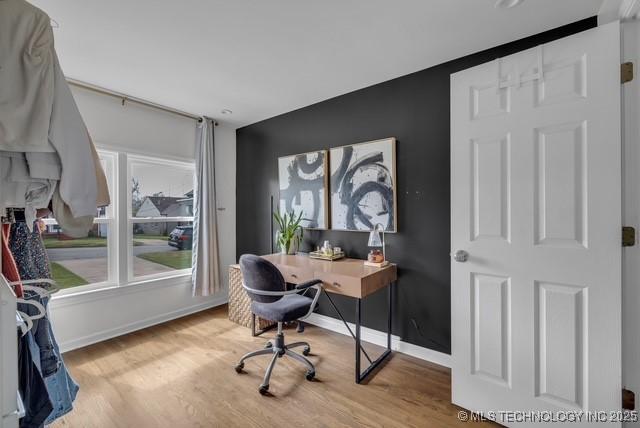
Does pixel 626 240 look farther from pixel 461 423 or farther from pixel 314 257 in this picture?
pixel 314 257

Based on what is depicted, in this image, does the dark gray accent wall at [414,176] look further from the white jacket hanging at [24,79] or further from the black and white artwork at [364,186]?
the white jacket hanging at [24,79]

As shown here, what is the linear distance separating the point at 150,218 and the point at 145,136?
867 mm

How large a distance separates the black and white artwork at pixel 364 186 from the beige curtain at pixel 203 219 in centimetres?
152

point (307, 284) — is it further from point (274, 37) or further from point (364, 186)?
point (274, 37)

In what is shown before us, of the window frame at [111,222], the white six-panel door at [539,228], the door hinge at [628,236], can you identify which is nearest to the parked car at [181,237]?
the window frame at [111,222]

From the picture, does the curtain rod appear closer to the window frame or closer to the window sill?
the window frame

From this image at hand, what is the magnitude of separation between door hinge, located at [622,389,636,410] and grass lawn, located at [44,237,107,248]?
3909mm

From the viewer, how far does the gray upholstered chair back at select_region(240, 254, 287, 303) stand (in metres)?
1.99

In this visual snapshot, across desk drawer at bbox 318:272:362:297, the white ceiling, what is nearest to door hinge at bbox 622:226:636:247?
the white ceiling

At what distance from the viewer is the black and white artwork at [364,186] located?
2.43 metres

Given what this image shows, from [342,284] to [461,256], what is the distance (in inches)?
31.7

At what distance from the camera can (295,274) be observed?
231 centimetres

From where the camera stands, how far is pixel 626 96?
1355 mm

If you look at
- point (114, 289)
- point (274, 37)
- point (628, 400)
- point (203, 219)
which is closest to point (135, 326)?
point (114, 289)
